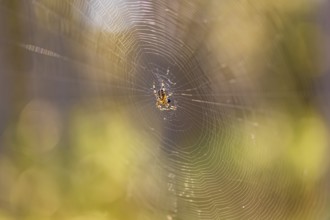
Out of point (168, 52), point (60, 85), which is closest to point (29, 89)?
point (60, 85)

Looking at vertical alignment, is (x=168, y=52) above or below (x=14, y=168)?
above

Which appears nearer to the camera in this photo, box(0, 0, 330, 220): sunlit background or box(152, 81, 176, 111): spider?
box(0, 0, 330, 220): sunlit background

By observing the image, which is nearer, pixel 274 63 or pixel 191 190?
pixel 274 63

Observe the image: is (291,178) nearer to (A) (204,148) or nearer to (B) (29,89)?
(A) (204,148)

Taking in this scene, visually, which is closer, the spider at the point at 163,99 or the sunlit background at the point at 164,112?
the sunlit background at the point at 164,112

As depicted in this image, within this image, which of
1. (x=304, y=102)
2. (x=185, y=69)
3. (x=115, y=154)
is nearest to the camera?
(x=304, y=102)
